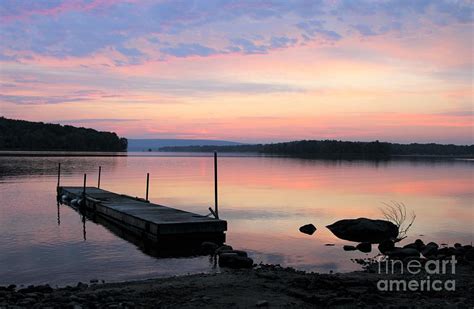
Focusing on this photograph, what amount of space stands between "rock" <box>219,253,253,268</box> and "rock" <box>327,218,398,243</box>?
7.38 meters

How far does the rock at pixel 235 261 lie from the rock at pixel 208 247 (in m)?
2.49

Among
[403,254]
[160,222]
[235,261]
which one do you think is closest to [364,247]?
[403,254]

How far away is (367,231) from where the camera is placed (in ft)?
69.0

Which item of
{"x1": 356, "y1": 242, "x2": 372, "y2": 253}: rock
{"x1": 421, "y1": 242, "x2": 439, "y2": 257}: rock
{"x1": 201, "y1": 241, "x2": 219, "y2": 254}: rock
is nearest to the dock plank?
{"x1": 201, "y1": 241, "x2": 219, "y2": 254}: rock

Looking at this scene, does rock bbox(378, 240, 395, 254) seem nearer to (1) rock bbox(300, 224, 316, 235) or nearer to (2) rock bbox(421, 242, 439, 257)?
(2) rock bbox(421, 242, 439, 257)

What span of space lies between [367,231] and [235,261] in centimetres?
819

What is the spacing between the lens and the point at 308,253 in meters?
18.1

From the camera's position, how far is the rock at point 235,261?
592 inches

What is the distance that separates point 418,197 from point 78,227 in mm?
28555

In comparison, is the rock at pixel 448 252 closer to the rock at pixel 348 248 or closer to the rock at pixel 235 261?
the rock at pixel 348 248

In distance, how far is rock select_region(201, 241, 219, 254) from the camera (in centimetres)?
1798

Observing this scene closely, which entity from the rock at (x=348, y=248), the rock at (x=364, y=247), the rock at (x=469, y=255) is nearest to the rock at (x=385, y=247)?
the rock at (x=364, y=247)

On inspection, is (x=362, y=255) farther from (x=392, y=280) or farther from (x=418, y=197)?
(x=418, y=197)

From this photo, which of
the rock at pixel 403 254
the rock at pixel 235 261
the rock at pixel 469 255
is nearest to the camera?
the rock at pixel 235 261
